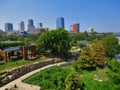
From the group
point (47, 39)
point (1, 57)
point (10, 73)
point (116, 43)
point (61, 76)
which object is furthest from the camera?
point (116, 43)

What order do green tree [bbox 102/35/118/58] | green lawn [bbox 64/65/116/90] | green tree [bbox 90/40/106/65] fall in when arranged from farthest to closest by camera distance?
green tree [bbox 102/35/118/58]
green tree [bbox 90/40/106/65]
green lawn [bbox 64/65/116/90]

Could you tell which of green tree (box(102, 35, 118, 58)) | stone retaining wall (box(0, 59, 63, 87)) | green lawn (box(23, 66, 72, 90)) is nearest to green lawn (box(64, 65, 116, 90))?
green lawn (box(23, 66, 72, 90))

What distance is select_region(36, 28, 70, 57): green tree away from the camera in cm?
3193

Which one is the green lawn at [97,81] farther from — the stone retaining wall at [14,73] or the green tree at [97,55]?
the stone retaining wall at [14,73]

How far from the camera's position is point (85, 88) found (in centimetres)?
1683

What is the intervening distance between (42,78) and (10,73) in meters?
3.67

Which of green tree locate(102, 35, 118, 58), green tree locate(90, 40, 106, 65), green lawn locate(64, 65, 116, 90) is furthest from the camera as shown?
green tree locate(102, 35, 118, 58)

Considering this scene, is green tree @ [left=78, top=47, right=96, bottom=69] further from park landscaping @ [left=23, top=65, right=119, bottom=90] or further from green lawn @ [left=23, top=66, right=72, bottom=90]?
green lawn @ [left=23, top=66, right=72, bottom=90]

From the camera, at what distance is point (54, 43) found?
32.2 meters

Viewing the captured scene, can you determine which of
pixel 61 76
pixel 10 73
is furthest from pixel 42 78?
pixel 10 73

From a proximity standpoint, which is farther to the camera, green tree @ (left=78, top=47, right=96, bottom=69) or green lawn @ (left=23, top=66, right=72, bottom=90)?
green tree @ (left=78, top=47, right=96, bottom=69)

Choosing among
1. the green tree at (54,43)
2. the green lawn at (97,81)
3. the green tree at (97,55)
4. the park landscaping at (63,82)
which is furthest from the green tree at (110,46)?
the park landscaping at (63,82)

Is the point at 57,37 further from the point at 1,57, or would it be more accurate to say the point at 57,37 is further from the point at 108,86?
the point at 108,86

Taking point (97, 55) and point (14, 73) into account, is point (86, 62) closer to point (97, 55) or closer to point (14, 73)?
point (97, 55)
